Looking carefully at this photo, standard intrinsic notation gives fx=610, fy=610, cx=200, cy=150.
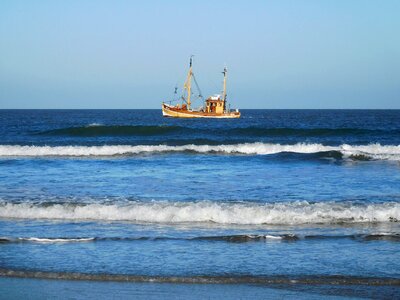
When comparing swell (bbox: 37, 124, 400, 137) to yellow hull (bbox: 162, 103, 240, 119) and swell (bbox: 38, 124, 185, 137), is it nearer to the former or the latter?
swell (bbox: 38, 124, 185, 137)

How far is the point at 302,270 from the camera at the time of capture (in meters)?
7.84

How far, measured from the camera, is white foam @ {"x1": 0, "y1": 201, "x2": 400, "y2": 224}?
1119cm

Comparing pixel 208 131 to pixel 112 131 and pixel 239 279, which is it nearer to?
pixel 112 131

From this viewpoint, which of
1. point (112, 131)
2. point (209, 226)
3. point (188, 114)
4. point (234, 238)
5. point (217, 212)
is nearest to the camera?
point (234, 238)

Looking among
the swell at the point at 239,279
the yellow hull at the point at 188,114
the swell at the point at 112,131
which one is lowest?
the swell at the point at 239,279

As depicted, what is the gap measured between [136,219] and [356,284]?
517 centimetres

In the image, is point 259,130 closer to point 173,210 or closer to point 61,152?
point 61,152

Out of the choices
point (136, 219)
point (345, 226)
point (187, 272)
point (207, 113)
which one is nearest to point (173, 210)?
point (136, 219)

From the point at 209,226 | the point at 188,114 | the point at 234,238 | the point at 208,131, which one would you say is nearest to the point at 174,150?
the point at 209,226

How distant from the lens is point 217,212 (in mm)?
11375

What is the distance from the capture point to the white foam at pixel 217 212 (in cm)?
1119

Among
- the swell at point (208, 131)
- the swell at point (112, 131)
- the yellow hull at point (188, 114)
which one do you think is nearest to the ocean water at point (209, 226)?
the swell at point (208, 131)

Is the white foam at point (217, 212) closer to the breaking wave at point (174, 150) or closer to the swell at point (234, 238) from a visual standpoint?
the swell at point (234, 238)

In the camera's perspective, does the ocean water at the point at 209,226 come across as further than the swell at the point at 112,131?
No
